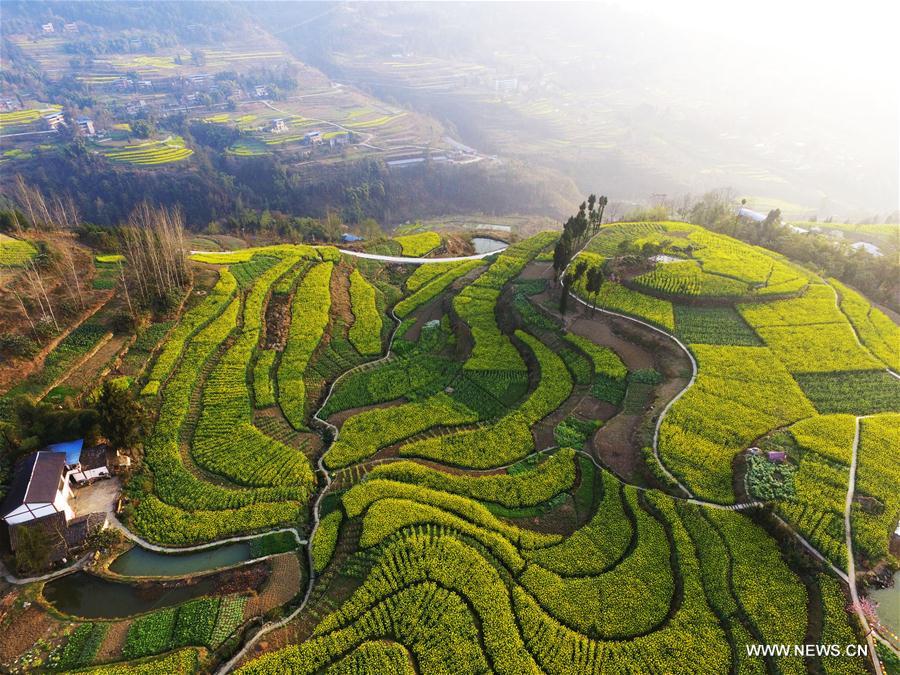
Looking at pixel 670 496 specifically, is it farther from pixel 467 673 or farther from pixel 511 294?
pixel 511 294

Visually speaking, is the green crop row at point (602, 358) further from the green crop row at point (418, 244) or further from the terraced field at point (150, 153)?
the terraced field at point (150, 153)

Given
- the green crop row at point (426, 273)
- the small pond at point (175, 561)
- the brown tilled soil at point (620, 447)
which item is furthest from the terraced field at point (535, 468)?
the green crop row at point (426, 273)

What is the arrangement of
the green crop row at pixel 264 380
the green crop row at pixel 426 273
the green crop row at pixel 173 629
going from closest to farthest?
the green crop row at pixel 173 629 → the green crop row at pixel 264 380 → the green crop row at pixel 426 273

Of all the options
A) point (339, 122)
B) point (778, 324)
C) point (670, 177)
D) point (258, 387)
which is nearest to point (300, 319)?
point (258, 387)

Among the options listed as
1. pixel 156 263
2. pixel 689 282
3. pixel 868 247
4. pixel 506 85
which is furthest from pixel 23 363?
pixel 506 85

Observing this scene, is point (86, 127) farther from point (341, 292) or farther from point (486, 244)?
point (341, 292)

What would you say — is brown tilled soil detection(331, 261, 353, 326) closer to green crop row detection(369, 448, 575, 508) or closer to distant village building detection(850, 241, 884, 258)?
green crop row detection(369, 448, 575, 508)
